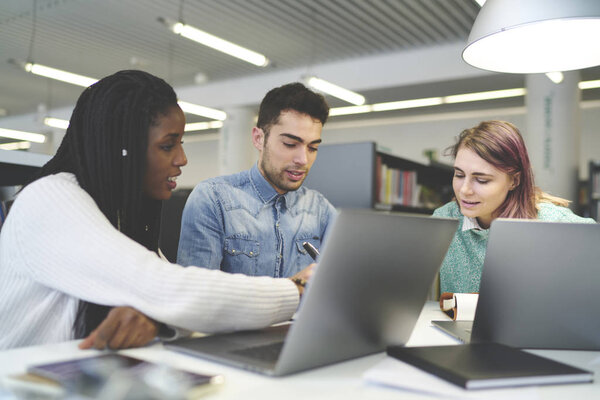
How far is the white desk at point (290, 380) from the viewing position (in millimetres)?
623

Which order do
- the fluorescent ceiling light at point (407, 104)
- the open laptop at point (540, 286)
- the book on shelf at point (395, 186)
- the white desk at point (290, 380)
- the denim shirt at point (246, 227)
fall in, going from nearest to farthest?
the white desk at point (290, 380)
the open laptop at point (540, 286)
the denim shirt at point (246, 227)
the book on shelf at point (395, 186)
the fluorescent ceiling light at point (407, 104)

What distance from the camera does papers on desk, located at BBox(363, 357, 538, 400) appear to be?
0.63 m

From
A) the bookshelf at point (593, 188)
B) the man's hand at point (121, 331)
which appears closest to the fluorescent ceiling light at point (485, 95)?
the bookshelf at point (593, 188)

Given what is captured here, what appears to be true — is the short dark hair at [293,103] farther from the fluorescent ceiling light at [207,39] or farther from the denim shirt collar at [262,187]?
the fluorescent ceiling light at [207,39]

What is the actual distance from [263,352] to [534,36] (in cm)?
115

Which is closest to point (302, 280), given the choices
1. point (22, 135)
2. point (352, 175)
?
point (352, 175)

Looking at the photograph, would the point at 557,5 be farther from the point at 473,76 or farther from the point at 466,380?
the point at 473,76

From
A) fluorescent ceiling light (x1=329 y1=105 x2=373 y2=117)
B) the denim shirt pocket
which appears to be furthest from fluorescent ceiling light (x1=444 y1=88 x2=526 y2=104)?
the denim shirt pocket

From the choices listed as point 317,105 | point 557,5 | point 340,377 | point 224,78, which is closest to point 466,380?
point 340,377

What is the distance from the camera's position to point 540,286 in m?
0.89

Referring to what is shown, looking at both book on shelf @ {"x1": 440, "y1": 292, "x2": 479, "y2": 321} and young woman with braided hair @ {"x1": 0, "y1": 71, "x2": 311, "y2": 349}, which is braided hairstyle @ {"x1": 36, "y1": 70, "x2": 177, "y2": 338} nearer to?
young woman with braided hair @ {"x1": 0, "y1": 71, "x2": 311, "y2": 349}

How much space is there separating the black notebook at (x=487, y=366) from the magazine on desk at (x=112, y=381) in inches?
12.3

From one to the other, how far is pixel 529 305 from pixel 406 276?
0.27m

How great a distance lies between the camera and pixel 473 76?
20.6ft
